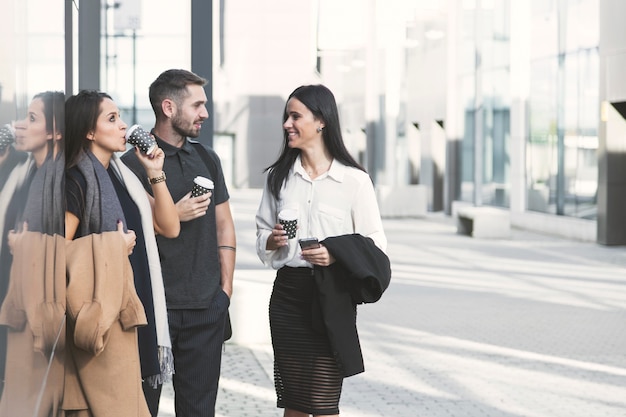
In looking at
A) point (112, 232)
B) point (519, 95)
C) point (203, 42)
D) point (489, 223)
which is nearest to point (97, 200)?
point (112, 232)

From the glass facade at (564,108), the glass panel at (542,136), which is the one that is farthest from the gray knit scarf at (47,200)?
the glass panel at (542,136)

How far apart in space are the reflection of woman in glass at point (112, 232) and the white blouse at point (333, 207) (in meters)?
0.62

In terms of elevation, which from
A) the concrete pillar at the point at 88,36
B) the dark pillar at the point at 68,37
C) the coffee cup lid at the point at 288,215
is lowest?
the coffee cup lid at the point at 288,215

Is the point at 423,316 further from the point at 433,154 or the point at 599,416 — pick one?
the point at 433,154

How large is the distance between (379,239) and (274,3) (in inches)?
2421

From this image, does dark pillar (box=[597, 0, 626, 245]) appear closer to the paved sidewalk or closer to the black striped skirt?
the paved sidewalk

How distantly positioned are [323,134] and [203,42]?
10.4 feet

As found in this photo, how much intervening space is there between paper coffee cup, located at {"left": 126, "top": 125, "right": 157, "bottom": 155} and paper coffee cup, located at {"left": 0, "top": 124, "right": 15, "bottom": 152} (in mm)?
2084

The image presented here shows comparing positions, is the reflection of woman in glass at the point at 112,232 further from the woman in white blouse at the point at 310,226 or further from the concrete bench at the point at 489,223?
the concrete bench at the point at 489,223

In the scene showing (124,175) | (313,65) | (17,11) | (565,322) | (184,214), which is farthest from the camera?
(313,65)

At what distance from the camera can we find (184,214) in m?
4.56

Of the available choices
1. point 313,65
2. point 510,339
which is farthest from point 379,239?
point 313,65

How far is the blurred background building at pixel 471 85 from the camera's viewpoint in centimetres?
2327

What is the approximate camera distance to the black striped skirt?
4.81 m
